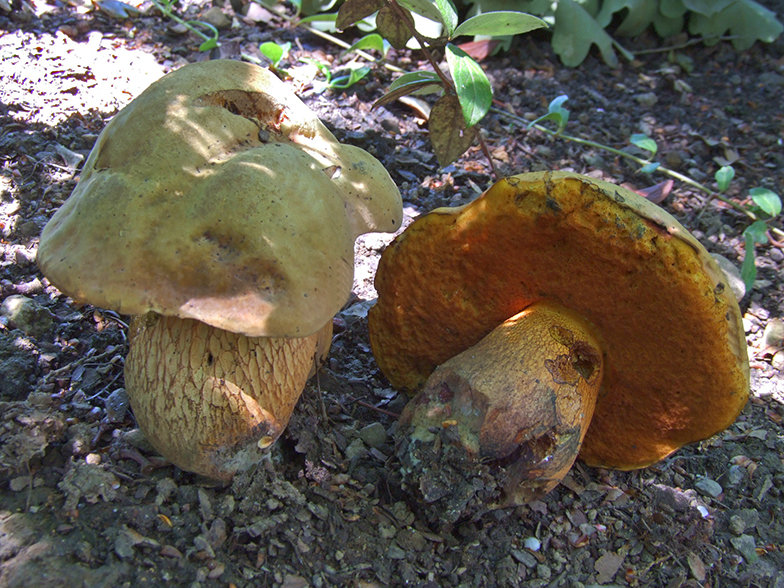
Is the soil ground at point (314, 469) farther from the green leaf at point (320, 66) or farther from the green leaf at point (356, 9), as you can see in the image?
the green leaf at point (356, 9)

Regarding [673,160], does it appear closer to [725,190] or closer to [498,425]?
[725,190]

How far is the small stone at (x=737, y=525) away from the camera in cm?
165

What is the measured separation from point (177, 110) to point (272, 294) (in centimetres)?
51

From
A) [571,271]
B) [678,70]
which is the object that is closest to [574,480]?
[571,271]

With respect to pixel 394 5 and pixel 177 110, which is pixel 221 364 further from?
pixel 394 5

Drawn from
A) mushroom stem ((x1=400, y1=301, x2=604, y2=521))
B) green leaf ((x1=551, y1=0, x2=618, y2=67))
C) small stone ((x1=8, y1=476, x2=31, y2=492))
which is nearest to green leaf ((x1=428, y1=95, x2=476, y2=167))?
mushroom stem ((x1=400, y1=301, x2=604, y2=521))

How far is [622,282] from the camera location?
1.36m

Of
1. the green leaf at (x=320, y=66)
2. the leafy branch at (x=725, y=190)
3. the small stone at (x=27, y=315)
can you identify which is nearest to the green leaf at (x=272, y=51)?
the green leaf at (x=320, y=66)

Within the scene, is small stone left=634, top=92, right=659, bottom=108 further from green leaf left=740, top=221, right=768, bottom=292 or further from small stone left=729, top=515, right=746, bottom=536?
small stone left=729, top=515, right=746, bottom=536

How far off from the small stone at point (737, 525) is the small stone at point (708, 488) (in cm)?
8

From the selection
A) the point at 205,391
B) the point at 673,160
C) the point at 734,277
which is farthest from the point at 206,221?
the point at 673,160

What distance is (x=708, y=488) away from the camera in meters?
1.75

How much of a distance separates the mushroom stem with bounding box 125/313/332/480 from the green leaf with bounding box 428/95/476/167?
87 cm

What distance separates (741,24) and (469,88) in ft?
9.79
